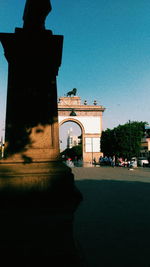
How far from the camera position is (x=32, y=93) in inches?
189

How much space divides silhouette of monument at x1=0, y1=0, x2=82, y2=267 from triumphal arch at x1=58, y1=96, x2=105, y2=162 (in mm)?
42420

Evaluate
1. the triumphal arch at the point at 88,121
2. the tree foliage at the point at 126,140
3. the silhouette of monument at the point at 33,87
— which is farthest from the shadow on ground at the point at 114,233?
the triumphal arch at the point at 88,121

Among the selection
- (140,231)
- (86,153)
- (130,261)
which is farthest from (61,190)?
Result: (86,153)

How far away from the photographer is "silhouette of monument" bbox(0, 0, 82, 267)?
368 centimetres

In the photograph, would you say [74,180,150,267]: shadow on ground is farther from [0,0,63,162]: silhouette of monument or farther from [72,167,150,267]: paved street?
[0,0,63,162]: silhouette of monument

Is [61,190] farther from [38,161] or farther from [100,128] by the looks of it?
[100,128]

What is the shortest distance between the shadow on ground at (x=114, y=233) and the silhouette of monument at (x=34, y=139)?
0.92 feet

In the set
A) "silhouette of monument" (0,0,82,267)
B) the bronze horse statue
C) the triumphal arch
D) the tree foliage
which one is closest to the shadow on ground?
"silhouette of monument" (0,0,82,267)

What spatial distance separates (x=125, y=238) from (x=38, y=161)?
7.67 ft

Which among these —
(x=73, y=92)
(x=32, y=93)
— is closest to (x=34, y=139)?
(x=32, y=93)

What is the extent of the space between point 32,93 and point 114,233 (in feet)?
10.8

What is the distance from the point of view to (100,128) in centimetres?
4869

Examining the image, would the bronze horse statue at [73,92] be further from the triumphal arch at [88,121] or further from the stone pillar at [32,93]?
the stone pillar at [32,93]

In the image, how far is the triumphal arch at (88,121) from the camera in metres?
47.3
